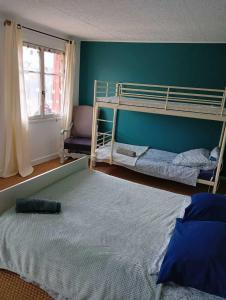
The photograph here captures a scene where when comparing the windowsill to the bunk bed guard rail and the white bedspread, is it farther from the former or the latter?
the white bedspread

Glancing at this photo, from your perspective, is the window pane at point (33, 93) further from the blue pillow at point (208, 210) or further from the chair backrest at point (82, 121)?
the blue pillow at point (208, 210)

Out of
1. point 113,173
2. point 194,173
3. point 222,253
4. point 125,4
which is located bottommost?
point 113,173

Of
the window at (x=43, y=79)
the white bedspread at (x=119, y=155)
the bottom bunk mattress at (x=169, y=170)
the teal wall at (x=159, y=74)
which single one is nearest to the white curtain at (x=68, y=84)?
the window at (x=43, y=79)

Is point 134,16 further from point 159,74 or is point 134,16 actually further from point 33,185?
point 33,185

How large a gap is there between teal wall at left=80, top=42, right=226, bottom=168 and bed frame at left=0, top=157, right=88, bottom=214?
2.03 meters

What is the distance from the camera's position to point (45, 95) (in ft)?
13.9

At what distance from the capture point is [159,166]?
11.8 feet

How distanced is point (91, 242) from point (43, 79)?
3.27m

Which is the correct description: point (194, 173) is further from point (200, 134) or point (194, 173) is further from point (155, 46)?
point (155, 46)

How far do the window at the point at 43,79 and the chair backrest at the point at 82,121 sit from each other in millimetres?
366

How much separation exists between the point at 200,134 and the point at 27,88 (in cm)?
306

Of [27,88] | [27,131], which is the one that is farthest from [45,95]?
[27,131]

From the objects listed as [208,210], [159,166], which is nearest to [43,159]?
[159,166]

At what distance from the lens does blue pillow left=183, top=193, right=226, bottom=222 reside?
1.82 m
